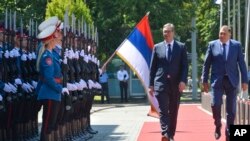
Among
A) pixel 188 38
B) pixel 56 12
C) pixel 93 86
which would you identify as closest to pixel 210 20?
pixel 188 38

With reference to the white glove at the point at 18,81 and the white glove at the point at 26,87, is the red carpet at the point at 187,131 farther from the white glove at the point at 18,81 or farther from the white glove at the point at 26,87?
the white glove at the point at 18,81

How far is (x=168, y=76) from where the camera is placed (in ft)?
41.4

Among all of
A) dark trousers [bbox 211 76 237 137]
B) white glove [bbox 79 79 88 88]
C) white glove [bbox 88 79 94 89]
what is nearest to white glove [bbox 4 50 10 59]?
white glove [bbox 79 79 88 88]

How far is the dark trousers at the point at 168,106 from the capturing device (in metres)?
12.5

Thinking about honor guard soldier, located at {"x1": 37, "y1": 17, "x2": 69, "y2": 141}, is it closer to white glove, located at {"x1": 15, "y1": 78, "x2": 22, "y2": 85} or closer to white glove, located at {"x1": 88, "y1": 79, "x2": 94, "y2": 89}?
white glove, located at {"x1": 15, "y1": 78, "x2": 22, "y2": 85}

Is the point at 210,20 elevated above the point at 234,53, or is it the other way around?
the point at 210,20

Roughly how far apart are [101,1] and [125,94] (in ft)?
15.7

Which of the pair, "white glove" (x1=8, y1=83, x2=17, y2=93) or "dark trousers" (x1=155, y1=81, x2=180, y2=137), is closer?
"white glove" (x1=8, y1=83, x2=17, y2=93)

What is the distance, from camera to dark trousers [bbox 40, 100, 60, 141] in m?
11.0

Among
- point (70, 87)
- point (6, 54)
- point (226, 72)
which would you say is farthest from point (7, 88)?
point (226, 72)

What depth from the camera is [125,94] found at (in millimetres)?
36656

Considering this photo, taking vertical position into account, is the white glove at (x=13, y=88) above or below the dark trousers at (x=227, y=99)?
above

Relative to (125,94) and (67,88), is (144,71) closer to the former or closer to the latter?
(67,88)

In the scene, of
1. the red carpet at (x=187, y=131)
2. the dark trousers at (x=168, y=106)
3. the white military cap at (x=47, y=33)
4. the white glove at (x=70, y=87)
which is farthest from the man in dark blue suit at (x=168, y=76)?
the white military cap at (x=47, y=33)
